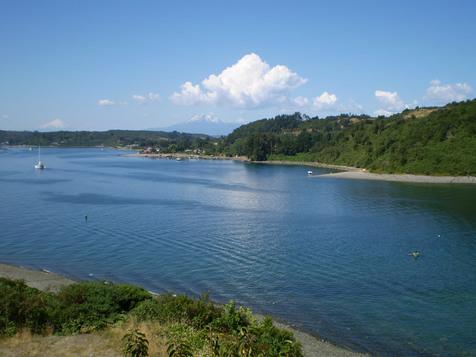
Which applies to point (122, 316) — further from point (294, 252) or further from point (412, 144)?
point (412, 144)

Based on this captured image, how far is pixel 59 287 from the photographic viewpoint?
86.7 feet

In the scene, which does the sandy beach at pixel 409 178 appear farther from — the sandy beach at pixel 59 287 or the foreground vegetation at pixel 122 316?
the foreground vegetation at pixel 122 316

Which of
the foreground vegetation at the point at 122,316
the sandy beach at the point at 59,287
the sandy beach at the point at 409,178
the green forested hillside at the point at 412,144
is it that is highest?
the green forested hillside at the point at 412,144

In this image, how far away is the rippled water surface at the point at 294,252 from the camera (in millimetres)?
24500

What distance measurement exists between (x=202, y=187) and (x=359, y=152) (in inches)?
2853

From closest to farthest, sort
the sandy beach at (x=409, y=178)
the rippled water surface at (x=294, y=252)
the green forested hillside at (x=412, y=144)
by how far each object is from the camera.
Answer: the rippled water surface at (x=294, y=252) < the sandy beach at (x=409, y=178) < the green forested hillside at (x=412, y=144)

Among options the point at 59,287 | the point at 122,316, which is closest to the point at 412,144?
the point at 59,287

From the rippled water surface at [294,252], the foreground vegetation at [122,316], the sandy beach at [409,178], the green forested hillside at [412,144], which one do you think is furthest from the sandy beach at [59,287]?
the green forested hillside at [412,144]

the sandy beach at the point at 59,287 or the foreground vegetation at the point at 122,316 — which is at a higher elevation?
the foreground vegetation at the point at 122,316

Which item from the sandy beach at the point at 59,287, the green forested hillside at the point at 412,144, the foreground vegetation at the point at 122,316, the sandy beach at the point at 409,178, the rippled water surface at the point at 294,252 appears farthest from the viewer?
the green forested hillside at the point at 412,144

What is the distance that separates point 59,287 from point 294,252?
18.4 m

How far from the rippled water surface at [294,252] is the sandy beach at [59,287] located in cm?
118

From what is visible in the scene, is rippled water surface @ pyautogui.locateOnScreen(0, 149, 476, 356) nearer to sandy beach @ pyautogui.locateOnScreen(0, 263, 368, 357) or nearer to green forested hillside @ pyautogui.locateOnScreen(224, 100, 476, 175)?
sandy beach @ pyautogui.locateOnScreen(0, 263, 368, 357)

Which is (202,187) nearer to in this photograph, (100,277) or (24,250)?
(24,250)
